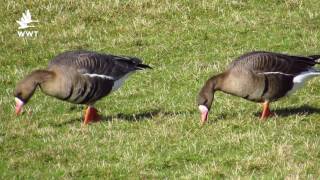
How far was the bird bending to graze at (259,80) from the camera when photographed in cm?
1224

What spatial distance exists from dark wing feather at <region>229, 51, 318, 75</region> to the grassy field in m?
0.85

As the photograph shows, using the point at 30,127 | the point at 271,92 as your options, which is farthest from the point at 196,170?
the point at 30,127

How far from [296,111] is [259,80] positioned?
1.32 meters

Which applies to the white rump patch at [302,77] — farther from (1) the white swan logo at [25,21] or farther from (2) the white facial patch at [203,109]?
(1) the white swan logo at [25,21]

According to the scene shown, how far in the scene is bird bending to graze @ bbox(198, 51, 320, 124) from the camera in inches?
482

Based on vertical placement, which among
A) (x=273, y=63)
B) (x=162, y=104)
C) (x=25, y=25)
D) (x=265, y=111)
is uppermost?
(x=273, y=63)

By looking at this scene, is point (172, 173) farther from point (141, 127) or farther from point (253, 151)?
point (141, 127)

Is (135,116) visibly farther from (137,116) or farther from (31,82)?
(31,82)

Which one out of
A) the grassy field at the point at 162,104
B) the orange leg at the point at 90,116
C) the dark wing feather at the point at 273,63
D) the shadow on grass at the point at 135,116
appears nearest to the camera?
the grassy field at the point at 162,104

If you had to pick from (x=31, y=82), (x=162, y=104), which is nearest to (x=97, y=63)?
(x=31, y=82)

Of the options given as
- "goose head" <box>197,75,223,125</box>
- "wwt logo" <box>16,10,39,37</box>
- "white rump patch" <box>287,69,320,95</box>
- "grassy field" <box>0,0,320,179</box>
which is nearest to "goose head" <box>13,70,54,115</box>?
"grassy field" <box>0,0,320,179</box>

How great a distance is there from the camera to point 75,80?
1246 centimetres

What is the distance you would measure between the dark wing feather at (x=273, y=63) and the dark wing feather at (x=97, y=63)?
1966mm

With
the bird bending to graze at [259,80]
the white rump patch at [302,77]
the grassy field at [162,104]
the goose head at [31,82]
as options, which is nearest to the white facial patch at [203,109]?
the bird bending to graze at [259,80]
